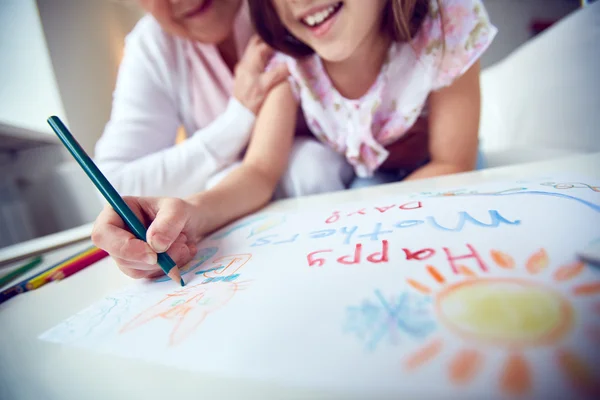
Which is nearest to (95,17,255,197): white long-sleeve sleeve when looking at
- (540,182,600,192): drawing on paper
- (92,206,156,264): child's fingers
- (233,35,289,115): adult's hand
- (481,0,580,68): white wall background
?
(233,35,289,115): adult's hand

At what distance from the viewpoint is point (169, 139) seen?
57cm

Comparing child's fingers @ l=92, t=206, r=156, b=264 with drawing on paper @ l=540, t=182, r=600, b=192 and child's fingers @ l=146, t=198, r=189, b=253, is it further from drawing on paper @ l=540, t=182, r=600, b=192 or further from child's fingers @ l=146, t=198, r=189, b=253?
drawing on paper @ l=540, t=182, r=600, b=192

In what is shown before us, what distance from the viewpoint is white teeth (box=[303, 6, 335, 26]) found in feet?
1.19

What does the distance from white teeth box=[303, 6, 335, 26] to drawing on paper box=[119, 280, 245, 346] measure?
0.33 meters

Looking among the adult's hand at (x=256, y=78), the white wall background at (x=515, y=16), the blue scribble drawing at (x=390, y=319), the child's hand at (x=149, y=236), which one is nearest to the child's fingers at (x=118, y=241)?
the child's hand at (x=149, y=236)

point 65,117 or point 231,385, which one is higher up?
point 65,117

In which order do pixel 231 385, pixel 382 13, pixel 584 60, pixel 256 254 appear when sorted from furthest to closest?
pixel 584 60, pixel 382 13, pixel 256 254, pixel 231 385

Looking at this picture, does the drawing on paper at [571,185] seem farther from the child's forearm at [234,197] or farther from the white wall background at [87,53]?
the white wall background at [87,53]

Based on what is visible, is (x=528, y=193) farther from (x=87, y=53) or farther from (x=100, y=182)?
(x=87, y=53)

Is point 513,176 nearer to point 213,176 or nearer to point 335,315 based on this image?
point 335,315

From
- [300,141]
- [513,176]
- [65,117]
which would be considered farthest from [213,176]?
[513,176]

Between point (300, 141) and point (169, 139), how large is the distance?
0.26 m

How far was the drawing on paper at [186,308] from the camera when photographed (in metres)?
0.15

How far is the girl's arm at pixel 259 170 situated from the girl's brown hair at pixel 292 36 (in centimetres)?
5
